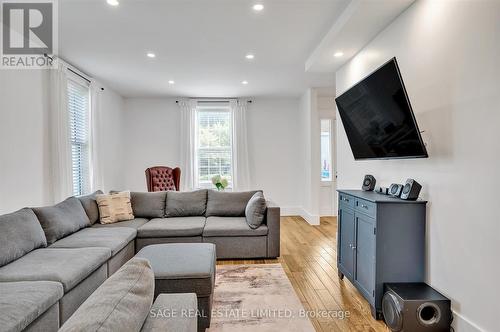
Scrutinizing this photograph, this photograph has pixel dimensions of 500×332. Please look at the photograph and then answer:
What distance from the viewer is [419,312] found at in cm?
195

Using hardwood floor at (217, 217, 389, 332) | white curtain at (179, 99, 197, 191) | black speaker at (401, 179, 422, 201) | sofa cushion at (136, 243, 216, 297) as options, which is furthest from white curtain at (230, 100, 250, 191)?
black speaker at (401, 179, 422, 201)

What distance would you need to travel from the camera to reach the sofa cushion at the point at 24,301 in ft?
4.67

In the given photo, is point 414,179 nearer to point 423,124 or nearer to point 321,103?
point 423,124

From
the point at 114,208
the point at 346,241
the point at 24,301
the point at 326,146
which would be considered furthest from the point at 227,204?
the point at 326,146

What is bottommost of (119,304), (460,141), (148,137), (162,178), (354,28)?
(119,304)

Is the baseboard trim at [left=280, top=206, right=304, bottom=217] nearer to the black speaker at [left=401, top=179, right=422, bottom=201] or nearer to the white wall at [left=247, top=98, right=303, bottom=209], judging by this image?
the white wall at [left=247, top=98, right=303, bottom=209]

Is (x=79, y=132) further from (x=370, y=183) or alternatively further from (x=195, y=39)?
(x=370, y=183)

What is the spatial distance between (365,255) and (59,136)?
385 centimetres

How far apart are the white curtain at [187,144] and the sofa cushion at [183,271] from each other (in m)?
3.66

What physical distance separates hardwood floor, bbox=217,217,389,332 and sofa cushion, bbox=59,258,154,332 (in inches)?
64.2

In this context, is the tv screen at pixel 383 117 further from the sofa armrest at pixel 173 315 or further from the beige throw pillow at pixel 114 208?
the beige throw pillow at pixel 114 208

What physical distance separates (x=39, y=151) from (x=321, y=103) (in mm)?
5129

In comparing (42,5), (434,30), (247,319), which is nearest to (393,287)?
(247,319)

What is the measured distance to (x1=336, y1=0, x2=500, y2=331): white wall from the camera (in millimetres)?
1688
